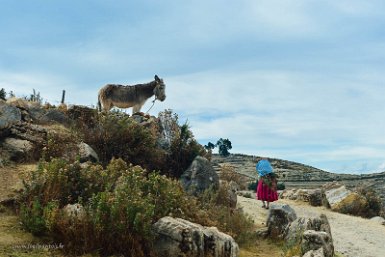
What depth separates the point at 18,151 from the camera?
1300 centimetres

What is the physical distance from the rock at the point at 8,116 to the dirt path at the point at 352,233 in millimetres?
7891

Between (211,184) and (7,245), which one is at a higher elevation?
(211,184)

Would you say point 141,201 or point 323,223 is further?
point 323,223

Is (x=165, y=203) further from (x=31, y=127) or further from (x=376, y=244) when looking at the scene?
(x=376, y=244)

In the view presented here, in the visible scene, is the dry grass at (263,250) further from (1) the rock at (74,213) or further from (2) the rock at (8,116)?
(2) the rock at (8,116)

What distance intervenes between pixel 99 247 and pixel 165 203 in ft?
5.86

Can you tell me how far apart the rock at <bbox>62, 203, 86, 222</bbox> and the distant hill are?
27535 millimetres

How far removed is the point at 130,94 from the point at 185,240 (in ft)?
34.8

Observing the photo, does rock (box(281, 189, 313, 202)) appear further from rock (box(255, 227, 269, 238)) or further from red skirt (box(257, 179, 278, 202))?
rock (box(255, 227, 269, 238))

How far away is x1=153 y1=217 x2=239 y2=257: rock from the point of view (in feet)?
28.1

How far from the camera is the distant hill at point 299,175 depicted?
39987mm

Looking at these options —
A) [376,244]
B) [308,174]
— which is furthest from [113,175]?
[308,174]

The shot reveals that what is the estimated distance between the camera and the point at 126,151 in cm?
1495

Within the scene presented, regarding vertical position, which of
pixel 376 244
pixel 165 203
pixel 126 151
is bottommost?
pixel 376 244
